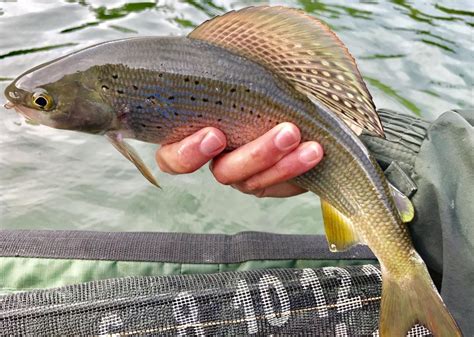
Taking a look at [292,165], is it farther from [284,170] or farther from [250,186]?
[250,186]

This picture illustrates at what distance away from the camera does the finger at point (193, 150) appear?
1.65 meters

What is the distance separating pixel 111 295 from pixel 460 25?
6453mm

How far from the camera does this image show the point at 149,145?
410cm

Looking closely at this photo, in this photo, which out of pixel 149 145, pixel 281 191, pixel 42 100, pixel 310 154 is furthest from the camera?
pixel 149 145

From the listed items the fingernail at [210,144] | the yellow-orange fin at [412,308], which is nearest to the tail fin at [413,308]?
the yellow-orange fin at [412,308]

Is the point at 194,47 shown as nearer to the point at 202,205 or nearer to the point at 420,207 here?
the point at 420,207

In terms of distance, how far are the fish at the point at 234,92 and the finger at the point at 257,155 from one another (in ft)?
0.13

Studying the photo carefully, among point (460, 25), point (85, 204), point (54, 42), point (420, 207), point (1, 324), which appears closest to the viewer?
point (1, 324)

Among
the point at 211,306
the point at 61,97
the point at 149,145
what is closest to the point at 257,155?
the point at 211,306

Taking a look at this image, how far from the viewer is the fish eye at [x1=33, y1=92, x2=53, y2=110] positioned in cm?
156

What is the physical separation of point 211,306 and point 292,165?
53 cm

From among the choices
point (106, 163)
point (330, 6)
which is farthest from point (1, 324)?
point (330, 6)

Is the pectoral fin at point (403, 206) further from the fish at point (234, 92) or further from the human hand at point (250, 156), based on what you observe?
the human hand at point (250, 156)

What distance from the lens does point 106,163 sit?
3941mm
